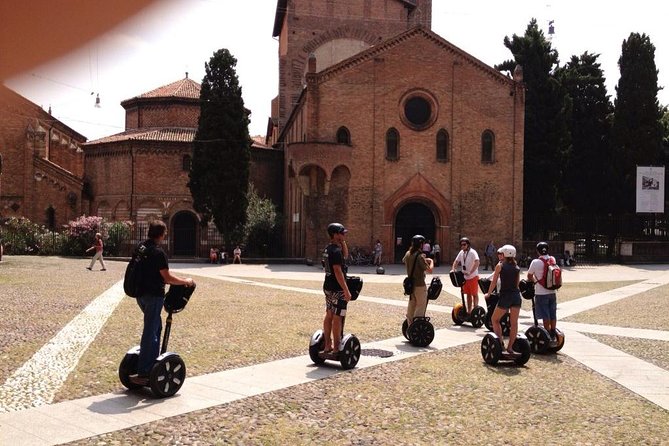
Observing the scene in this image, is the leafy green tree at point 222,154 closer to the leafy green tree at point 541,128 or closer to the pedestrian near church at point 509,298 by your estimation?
the leafy green tree at point 541,128

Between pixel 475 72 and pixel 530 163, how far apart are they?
26.7 feet

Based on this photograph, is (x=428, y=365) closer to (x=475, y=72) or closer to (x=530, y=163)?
(x=475, y=72)

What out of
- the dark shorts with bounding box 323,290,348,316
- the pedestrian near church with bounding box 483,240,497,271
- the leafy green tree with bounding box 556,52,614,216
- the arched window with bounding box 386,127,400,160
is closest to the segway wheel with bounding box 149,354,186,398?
the dark shorts with bounding box 323,290,348,316

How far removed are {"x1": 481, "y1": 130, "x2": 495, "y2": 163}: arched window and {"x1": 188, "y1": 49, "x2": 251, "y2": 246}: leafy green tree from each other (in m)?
13.0

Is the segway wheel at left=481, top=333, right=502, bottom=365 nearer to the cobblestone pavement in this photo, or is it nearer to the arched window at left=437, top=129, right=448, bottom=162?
the cobblestone pavement

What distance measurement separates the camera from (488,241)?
35.3m

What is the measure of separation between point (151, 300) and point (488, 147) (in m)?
31.0

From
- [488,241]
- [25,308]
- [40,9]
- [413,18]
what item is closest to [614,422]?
[40,9]

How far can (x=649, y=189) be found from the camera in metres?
38.8

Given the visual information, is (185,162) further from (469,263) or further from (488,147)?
(469,263)

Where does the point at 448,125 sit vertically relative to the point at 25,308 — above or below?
above

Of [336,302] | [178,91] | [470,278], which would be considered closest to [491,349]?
[336,302]

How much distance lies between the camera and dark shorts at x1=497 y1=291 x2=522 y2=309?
33.4 ft

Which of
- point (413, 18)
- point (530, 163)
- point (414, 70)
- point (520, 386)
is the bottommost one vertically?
point (520, 386)
